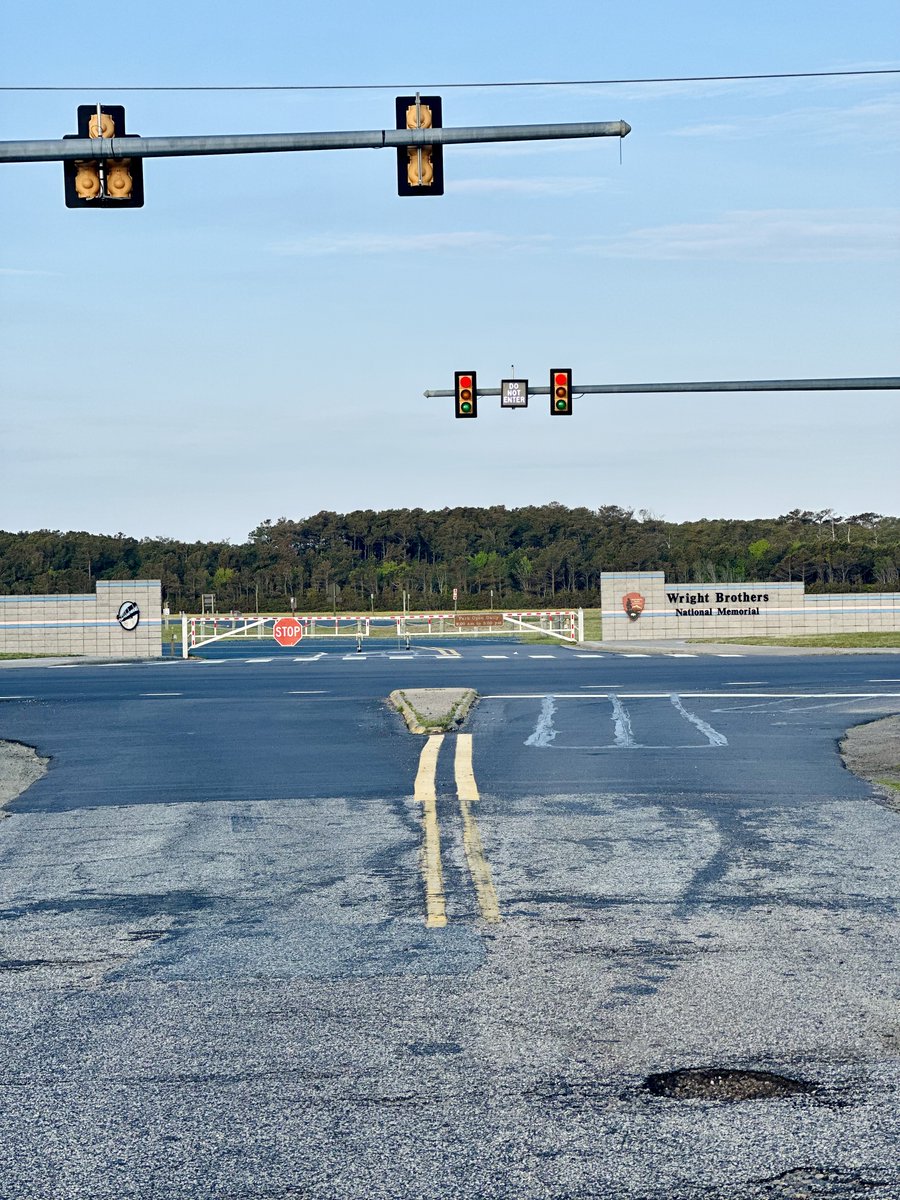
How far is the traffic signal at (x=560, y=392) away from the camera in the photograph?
1196 inches

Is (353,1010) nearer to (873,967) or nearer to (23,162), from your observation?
(873,967)

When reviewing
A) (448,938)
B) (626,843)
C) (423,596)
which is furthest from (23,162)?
(423,596)

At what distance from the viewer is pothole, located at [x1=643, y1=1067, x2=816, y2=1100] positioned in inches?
202

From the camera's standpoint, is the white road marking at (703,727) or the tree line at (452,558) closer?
the white road marking at (703,727)

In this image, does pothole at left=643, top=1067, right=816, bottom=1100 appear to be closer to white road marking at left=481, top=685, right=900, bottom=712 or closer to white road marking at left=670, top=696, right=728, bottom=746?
white road marking at left=670, top=696, right=728, bottom=746

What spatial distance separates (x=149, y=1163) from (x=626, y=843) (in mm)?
6074

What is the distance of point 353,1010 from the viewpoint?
622cm

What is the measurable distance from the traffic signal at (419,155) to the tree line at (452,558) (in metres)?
97.4

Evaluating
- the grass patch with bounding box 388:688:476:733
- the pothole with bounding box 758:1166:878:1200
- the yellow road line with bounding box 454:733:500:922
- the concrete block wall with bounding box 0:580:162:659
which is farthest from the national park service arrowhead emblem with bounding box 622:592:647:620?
the pothole with bounding box 758:1166:878:1200

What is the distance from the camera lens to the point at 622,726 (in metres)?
19.2

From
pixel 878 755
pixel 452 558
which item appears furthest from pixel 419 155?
pixel 452 558

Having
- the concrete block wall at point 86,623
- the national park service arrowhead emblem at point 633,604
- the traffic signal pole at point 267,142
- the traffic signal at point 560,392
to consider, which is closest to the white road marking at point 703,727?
the traffic signal pole at point 267,142

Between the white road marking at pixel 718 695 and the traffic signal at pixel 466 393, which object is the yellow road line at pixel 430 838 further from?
the traffic signal at pixel 466 393

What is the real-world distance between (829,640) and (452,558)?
10578 centimetres
